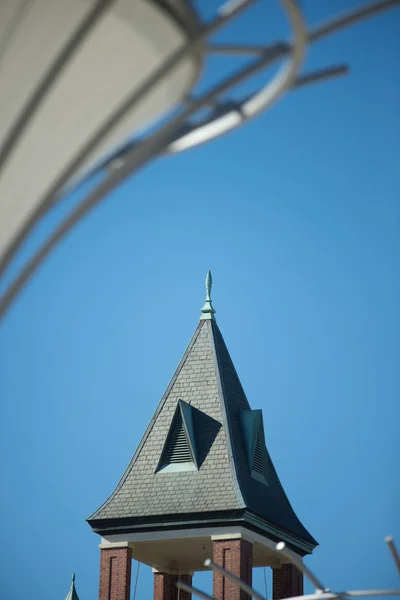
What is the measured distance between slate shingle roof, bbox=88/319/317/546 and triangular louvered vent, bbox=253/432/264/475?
38 cm

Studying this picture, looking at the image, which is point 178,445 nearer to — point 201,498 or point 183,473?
point 183,473

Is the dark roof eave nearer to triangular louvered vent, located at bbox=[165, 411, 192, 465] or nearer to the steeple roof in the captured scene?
the steeple roof

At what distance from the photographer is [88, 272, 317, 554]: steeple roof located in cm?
3441

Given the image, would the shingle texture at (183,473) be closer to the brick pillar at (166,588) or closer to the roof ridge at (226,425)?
the roof ridge at (226,425)

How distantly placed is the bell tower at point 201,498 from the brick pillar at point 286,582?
0.02m

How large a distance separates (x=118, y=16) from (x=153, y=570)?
29.8 m

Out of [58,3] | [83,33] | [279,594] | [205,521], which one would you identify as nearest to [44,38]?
[58,3]

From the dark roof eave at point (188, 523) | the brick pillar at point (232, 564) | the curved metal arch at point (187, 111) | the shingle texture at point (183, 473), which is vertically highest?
the shingle texture at point (183, 473)

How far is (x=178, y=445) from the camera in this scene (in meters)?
35.7

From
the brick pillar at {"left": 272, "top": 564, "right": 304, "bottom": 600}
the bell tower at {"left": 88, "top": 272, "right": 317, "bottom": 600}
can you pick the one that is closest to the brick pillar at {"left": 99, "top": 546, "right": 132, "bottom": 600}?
the bell tower at {"left": 88, "top": 272, "right": 317, "bottom": 600}

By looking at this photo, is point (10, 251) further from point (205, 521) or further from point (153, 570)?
point (153, 570)

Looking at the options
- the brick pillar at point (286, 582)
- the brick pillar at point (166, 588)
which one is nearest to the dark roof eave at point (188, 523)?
the brick pillar at point (286, 582)

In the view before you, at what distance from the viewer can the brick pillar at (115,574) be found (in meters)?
34.6

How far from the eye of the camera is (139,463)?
3609cm
